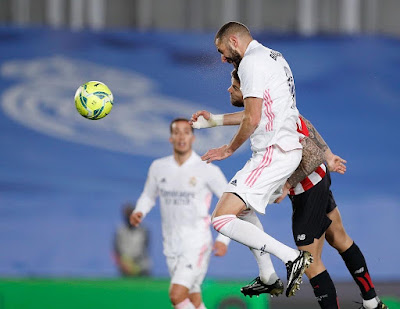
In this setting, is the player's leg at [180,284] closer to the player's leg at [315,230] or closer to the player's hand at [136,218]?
the player's hand at [136,218]

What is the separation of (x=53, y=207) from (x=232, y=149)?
6354 mm

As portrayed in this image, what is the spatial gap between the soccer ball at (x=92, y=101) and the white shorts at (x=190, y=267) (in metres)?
2.44

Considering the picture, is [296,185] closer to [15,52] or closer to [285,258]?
[285,258]

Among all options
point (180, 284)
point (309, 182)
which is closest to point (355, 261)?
point (309, 182)

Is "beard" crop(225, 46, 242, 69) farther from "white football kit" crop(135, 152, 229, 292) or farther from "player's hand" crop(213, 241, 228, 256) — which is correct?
"player's hand" crop(213, 241, 228, 256)

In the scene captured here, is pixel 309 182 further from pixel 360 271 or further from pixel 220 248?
pixel 220 248

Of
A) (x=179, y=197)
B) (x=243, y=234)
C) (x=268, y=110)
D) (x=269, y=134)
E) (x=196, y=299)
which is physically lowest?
(x=243, y=234)

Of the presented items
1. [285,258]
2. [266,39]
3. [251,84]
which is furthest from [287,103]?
[266,39]

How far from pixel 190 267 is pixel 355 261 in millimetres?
2322

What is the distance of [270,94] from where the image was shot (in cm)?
659

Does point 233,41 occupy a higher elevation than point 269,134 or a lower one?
higher

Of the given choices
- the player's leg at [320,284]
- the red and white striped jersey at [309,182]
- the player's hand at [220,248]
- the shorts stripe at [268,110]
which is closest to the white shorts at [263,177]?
the shorts stripe at [268,110]

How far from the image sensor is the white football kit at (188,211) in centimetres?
934

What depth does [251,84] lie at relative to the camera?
6527 millimetres
